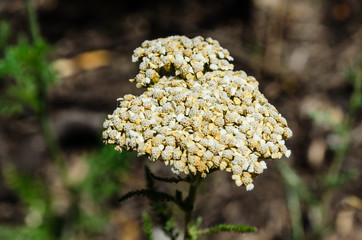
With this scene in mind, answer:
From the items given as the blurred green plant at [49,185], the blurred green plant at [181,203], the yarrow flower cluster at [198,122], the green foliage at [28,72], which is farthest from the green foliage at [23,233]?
the yarrow flower cluster at [198,122]

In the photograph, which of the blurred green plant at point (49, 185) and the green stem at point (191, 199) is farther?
the blurred green plant at point (49, 185)

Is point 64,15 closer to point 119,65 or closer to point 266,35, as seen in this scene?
point 119,65

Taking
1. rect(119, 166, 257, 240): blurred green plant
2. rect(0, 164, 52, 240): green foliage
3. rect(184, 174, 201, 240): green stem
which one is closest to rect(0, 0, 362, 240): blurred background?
rect(0, 164, 52, 240): green foliage

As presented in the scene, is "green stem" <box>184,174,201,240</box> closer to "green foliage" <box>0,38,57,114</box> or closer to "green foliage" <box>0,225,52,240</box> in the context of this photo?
"green foliage" <box>0,38,57,114</box>

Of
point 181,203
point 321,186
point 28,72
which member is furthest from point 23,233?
point 321,186

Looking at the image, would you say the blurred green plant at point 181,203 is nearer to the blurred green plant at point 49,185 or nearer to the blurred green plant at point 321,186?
the blurred green plant at point 49,185

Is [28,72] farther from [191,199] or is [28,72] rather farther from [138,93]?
[191,199]

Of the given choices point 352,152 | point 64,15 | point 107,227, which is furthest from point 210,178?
point 64,15
